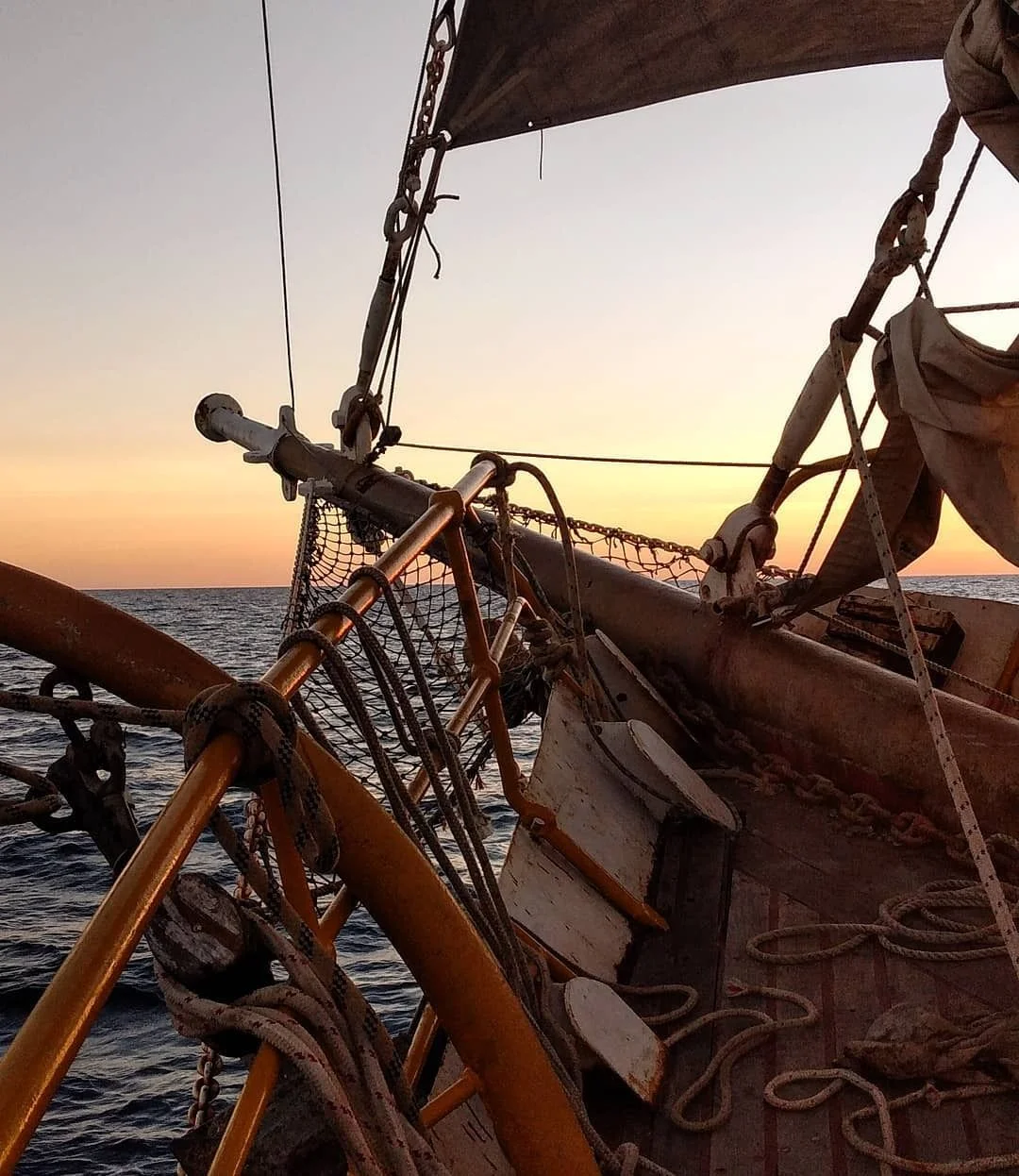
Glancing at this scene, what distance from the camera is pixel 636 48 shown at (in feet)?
23.0

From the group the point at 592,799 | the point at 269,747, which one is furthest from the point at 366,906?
the point at 592,799

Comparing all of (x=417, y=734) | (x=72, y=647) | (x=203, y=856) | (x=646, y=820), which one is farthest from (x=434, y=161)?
(x=203, y=856)

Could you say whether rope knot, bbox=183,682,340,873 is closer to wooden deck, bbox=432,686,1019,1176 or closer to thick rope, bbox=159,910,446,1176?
thick rope, bbox=159,910,446,1176

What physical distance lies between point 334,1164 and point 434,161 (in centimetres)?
619

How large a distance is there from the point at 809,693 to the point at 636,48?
16.4 ft

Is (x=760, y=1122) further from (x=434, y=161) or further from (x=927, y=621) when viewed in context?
(x=434, y=161)

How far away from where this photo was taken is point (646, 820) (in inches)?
159

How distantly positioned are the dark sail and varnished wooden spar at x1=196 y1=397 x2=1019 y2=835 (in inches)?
134

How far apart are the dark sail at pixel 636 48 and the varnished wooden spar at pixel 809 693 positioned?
3.40 meters

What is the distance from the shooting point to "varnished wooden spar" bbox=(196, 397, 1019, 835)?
12.4 feet

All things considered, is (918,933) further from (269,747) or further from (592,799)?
(269,747)

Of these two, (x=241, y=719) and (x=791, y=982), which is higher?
(x=241, y=719)

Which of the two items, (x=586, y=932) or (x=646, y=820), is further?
(x=646, y=820)

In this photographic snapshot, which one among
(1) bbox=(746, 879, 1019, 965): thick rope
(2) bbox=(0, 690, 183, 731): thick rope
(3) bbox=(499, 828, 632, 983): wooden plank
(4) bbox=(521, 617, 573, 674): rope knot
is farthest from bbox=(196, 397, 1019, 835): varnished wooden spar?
(2) bbox=(0, 690, 183, 731): thick rope
